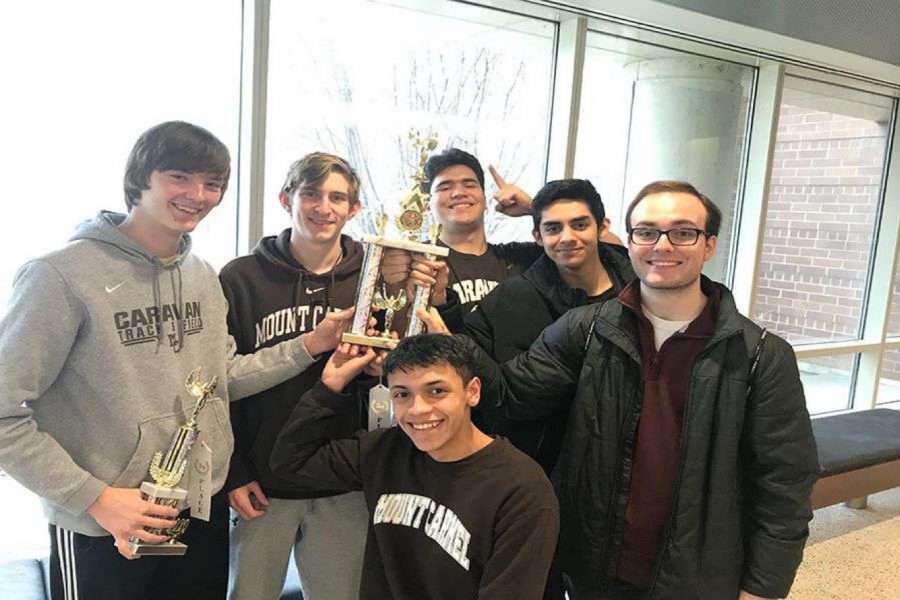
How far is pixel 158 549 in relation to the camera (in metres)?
1.37

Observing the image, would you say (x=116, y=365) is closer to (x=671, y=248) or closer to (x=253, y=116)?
(x=671, y=248)

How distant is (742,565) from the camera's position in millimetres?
1488

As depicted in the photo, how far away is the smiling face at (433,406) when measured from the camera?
4.61 ft

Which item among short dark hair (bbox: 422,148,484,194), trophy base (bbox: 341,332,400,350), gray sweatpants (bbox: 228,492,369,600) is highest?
short dark hair (bbox: 422,148,484,194)

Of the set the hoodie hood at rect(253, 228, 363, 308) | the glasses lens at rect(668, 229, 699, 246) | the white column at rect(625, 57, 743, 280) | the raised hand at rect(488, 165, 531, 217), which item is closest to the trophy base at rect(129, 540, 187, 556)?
the hoodie hood at rect(253, 228, 363, 308)

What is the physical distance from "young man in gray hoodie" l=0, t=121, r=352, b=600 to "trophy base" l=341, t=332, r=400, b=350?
0.29 metres

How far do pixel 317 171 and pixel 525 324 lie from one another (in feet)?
2.17

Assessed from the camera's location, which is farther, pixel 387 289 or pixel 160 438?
pixel 387 289

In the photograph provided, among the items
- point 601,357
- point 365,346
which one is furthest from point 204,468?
point 601,357

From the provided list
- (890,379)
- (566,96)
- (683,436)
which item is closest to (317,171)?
(683,436)

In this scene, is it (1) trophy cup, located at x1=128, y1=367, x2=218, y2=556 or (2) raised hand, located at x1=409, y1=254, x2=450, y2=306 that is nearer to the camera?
(1) trophy cup, located at x1=128, y1=367, x2=218, y2=556

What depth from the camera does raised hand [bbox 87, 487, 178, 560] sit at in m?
1.31

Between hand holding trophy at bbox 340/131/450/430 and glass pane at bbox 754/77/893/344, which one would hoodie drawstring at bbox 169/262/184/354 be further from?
glass pane at bbox 754/77/893/344

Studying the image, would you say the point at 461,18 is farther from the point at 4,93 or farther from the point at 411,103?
the point at 4,93
